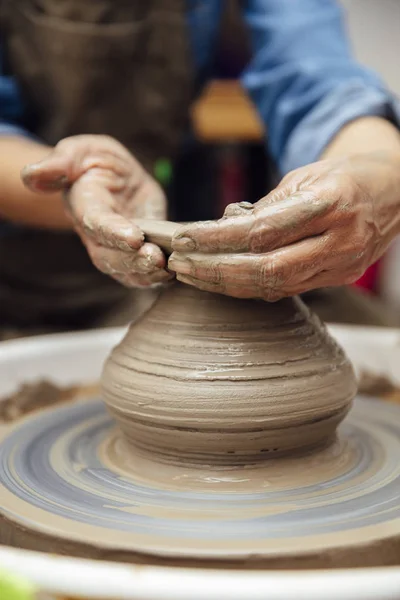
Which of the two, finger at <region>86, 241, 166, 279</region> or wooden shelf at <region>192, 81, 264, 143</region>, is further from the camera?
wooden shelf at <region>192, 81, 264, 143</region>

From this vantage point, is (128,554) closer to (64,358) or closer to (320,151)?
(64,358)

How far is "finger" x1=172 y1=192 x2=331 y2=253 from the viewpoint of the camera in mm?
789

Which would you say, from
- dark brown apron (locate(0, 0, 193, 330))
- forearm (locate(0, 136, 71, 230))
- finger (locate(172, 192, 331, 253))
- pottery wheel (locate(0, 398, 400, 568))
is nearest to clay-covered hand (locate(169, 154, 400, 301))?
finger (locate(172, 192, 331, 253))

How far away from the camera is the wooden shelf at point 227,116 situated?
2.64m

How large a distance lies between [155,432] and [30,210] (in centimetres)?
79

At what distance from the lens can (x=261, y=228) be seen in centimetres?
79

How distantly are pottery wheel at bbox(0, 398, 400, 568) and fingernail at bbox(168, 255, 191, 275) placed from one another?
0.23 m

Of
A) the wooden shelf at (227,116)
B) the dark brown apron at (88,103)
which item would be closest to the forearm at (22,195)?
the dark brown apron at (88,103)

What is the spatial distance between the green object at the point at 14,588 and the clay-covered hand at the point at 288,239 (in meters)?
0.36

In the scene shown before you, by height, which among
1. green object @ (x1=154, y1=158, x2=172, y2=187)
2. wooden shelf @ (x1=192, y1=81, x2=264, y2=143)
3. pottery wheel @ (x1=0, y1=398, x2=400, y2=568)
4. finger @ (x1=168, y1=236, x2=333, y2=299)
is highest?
finger @ (x1=168, y1=236, x2=333, y2=299)

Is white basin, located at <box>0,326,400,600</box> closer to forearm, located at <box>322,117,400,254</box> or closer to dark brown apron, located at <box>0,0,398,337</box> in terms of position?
forearm, located at <box>322,117,400,254</box>

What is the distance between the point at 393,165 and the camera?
1.01 m

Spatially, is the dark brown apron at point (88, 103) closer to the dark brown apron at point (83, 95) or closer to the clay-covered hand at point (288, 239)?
the dark brown apron at point (83, 95)

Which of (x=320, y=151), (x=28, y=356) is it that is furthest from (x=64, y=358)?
(x=320, y=151)
